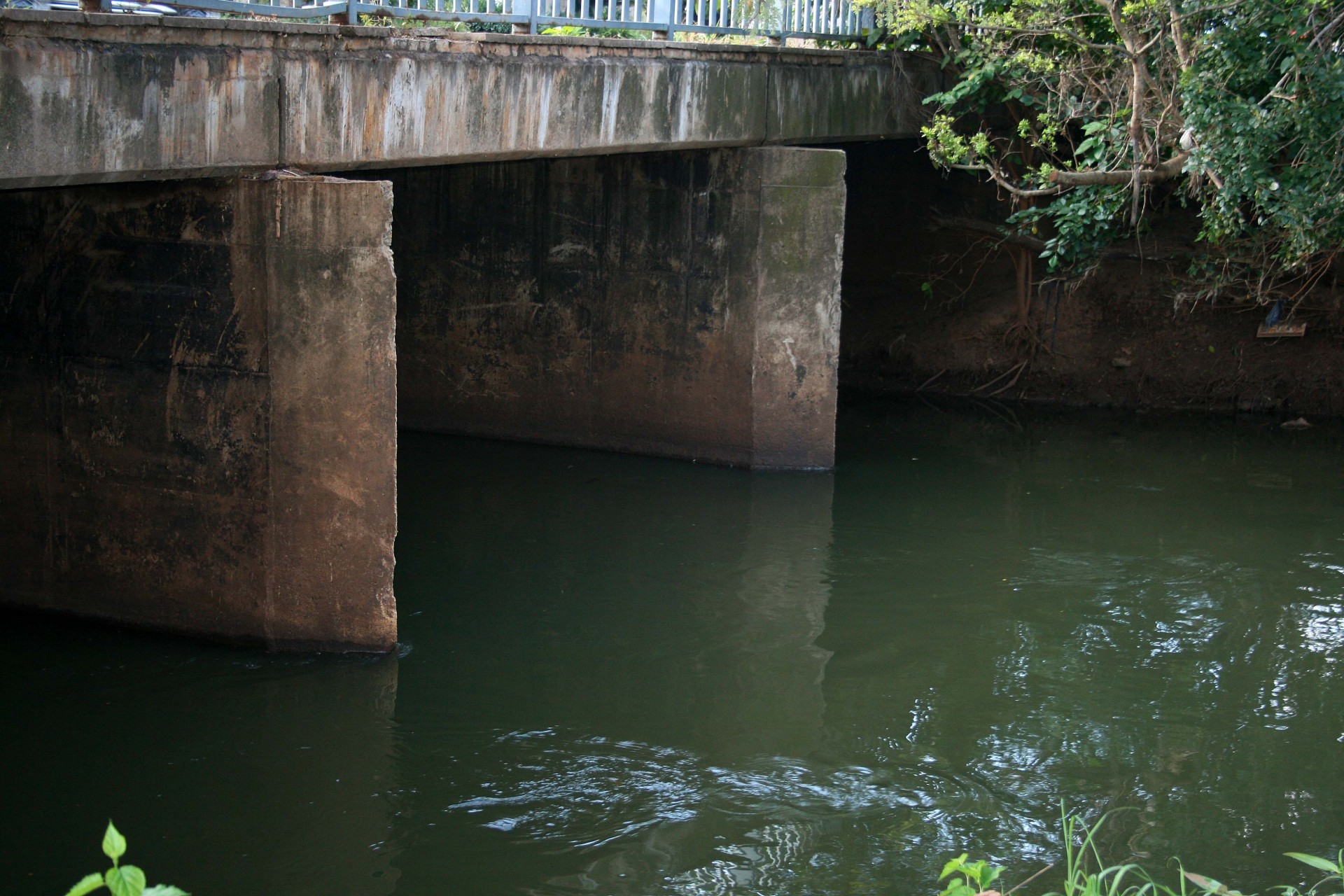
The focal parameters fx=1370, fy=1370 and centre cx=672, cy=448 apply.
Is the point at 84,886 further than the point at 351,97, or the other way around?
the point at 351,97

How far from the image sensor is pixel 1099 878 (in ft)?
10.9

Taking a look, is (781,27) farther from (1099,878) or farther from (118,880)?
(118,880)

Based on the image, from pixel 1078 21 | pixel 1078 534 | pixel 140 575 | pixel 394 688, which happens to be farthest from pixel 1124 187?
pixel 140 575

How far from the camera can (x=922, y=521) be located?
995 cm

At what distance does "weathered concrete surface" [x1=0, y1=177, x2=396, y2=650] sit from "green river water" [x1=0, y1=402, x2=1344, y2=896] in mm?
342

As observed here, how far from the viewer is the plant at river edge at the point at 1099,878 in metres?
3.20

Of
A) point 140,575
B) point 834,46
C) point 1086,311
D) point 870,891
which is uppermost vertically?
point 834,46

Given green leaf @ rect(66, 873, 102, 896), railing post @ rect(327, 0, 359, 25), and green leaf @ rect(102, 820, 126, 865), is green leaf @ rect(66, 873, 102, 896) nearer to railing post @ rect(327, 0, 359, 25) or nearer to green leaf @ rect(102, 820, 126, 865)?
green leaf @ rect(102, 820, 126, 865)

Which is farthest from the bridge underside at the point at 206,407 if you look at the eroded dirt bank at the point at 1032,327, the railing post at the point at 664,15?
the eroded dirt bank at the point at 1032,327

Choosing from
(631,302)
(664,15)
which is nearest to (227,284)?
(664,15)

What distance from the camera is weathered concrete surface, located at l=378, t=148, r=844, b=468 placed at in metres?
10.8

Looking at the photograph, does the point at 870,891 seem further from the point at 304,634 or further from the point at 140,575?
the point at 140,575

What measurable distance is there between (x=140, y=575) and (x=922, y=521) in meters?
5.38

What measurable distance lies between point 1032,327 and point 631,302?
5.36 m
